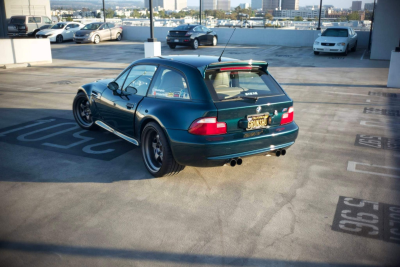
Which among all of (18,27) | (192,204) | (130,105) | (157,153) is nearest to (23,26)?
(18,27)

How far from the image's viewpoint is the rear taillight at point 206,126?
461cm

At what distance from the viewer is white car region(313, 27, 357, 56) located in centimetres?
2108

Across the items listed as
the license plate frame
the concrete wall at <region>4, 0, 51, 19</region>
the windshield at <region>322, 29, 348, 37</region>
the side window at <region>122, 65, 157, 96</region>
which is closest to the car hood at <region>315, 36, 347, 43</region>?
the windshield at <region>322, 29, 348, 37</region>

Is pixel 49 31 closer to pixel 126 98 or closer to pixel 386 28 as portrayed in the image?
pixel 386 28

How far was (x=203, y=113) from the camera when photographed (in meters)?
4.60

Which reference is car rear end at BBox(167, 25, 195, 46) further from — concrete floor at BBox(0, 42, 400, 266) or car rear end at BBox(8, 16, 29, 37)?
concrete floor at BBox(0, 42, 400, 266)

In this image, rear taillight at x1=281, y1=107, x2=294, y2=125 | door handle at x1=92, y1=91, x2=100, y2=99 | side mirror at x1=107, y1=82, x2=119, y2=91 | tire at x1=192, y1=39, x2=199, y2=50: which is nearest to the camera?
rear taillight at x1=281, y1=107, x2=294, y2=125

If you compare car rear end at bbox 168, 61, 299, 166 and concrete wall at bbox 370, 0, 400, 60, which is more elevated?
concrete wall at bbox 370, 0, 400, 60

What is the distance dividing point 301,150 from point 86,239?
3.97 metres

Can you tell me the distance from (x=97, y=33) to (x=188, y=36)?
8533 mm

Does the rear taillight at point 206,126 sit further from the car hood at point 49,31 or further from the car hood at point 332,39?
the car hood at point 49,31

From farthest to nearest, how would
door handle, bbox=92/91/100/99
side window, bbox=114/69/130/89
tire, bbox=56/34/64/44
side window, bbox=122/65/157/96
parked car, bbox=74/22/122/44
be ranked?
tire, bbox=56/34/64/44, parked car, bbox=74/22/122/44, door handle, bbox=92/91/100/99, side window, bbox=114/69/130/89, side window, bbox=122/65/157/96

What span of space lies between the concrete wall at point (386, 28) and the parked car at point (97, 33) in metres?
19.5

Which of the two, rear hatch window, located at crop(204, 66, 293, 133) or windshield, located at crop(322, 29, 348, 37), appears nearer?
rear hatch window, located at crop(204, 66, 293, 133)
